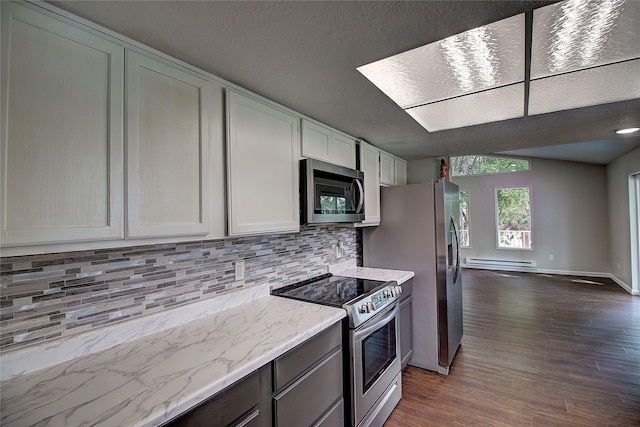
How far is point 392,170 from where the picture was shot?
3.49 m

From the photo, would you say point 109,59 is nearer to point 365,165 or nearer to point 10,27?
point 10,27

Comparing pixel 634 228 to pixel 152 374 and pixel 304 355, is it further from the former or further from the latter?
pixel 152 374

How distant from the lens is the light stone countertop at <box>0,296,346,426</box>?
84cm

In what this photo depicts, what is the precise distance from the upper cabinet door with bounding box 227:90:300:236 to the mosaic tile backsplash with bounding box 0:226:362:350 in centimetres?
32

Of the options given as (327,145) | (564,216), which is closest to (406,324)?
(327,145)

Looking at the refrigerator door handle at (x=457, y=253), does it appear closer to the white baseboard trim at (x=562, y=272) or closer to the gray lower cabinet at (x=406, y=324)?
the gray lower cabinet at (x=406, y=324)

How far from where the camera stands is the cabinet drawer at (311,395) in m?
1.27

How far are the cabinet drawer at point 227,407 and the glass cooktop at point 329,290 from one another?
2.38ft

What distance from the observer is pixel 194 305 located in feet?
5.20

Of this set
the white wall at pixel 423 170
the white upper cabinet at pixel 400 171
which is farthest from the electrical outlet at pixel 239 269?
the white wall at pixel 423 170

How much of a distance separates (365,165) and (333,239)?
793mm

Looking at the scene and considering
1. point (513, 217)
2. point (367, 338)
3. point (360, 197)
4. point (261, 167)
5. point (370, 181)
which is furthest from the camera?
point (513, 217)

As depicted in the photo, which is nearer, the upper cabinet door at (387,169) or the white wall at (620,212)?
the upper cabinet door at (387,169)

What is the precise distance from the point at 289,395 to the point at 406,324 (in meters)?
1.64
